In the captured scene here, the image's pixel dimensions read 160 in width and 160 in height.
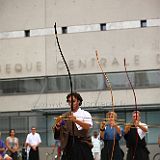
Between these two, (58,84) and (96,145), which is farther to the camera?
(58,84)

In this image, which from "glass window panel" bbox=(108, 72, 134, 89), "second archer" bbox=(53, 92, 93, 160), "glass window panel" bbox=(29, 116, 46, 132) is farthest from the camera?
"glass window panel" bbox=(29, 116, 46, 132)

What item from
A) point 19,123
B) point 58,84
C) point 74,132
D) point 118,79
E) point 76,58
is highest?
point 76,58

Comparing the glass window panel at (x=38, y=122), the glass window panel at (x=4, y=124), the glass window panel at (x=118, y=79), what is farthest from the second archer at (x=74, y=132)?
the glass window panel at (x=4, y=124)

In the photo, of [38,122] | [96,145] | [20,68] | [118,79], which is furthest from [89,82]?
[96,145]

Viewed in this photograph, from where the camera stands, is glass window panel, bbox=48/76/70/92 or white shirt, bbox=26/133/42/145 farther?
glass window panel, bbox=48/76/70/92

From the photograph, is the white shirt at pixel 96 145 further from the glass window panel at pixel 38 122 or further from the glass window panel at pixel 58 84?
the glass window panel at pixel 58 84

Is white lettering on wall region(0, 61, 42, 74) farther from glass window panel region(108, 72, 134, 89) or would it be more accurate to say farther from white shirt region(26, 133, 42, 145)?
white shirt region(26, 133, 42, 145)

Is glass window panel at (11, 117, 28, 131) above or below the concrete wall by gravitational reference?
below

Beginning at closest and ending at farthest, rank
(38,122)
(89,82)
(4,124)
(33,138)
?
(33,138), (89,82), (38,122), (4,124)

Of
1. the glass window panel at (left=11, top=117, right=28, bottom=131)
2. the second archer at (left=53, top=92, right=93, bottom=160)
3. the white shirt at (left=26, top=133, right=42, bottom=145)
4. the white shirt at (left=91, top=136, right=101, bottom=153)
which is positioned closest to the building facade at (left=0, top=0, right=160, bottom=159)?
the glass window panel at (left=11, top=117, right=28, bottom=131)

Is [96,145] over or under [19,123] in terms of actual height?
under

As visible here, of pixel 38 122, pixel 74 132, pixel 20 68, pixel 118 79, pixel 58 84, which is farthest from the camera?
pixel 20 68

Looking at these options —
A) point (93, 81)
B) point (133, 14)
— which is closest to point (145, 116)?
point (93, 81)

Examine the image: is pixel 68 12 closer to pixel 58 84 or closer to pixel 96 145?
pixel 58 84
